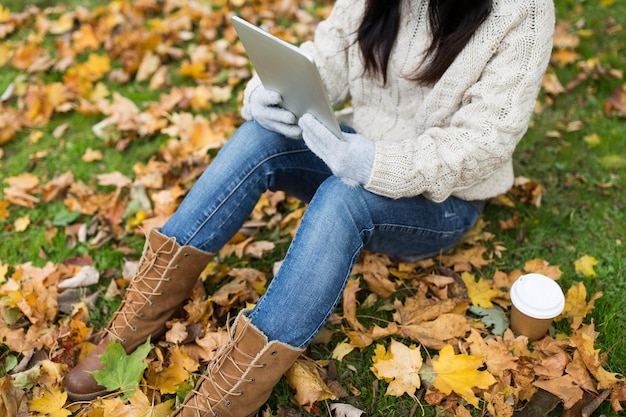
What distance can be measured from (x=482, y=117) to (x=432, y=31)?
0.31 m

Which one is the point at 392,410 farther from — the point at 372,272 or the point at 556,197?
the point at 556,197

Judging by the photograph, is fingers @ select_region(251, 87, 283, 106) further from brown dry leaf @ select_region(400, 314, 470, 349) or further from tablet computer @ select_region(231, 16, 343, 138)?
brown dry leaf @ select_region(400, 314, 470, 349)

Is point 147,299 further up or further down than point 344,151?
further down

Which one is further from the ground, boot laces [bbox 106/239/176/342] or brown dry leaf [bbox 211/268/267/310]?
boot laces [bbox 106/239/176/342]

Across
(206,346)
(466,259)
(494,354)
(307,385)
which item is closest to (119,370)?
(206,346)

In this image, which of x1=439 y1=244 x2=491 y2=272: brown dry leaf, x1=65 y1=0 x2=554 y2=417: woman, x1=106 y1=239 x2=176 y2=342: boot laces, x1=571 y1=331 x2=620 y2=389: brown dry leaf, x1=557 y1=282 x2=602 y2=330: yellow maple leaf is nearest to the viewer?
x1=65 y1=0 x2=554 y2=417: woman

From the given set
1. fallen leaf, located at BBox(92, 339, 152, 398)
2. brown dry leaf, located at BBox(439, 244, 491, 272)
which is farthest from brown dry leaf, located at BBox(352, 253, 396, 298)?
fallen leaf, located at BBox(92, 339, 152, 398)

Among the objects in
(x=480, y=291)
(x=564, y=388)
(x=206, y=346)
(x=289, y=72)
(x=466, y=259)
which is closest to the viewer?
(x=289, y=72)

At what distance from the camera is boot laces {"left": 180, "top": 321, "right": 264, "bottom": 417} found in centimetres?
150

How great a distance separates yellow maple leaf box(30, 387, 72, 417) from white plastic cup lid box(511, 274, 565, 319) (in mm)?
1441

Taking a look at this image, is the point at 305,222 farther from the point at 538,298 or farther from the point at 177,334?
the point at 538,298

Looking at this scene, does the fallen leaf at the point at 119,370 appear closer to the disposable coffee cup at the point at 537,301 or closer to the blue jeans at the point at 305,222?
the blue jeans at the point at 305,222

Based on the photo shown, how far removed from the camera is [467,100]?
1.61 metres

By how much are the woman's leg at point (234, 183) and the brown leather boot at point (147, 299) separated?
0.05 metres
